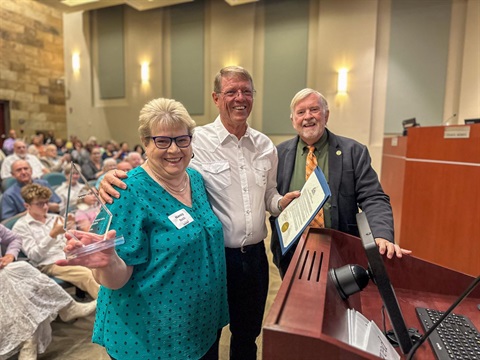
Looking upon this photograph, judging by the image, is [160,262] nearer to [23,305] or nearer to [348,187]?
[348,187]

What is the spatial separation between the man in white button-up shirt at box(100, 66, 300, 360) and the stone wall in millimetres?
10652

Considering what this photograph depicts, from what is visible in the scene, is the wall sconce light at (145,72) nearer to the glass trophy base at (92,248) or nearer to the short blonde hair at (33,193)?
the short blonde hair at (33,193)

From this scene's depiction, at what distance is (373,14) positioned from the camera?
6547 millimetres

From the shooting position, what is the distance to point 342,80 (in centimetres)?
690

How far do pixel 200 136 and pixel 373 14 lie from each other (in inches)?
262

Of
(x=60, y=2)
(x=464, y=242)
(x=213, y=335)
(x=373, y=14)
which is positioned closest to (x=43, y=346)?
(x=213, y=335)

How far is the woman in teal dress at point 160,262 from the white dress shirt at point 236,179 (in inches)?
9.9

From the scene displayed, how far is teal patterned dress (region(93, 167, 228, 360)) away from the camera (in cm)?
101

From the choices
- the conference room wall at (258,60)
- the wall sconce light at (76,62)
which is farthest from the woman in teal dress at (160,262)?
the wall sconce light at (76,62)

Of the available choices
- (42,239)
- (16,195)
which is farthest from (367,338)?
(16,195)

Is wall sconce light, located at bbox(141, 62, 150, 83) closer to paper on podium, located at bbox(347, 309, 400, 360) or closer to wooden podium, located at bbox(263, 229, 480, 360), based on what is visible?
wooden podium, located at bbox(263, 229, 480, 360)

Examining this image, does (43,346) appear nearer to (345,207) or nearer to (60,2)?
(345,207)

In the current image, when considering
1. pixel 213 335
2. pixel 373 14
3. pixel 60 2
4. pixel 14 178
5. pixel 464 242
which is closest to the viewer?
pixel 213 335

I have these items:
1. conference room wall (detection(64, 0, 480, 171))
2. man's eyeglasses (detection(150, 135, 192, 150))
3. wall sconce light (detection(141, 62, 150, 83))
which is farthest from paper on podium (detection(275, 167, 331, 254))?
wall sconce light (detection(141, 62, 150, 83))
